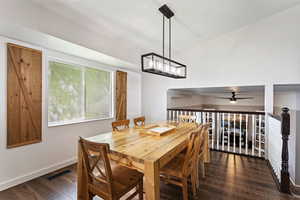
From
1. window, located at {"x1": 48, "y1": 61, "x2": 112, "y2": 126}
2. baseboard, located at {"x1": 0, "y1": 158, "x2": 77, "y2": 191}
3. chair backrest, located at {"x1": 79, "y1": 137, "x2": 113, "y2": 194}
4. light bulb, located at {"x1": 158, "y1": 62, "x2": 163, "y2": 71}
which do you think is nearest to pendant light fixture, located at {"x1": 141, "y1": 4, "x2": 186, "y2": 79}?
light bulb, located at {"x1": 158, "y1": 62, "x2": 163, "y2": 71}

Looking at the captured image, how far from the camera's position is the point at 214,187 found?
2197mm

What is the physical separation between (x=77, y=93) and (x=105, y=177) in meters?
2.39

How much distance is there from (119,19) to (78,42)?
816 mm

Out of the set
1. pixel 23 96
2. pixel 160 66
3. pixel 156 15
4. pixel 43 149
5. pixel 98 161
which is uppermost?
pixel 156 15

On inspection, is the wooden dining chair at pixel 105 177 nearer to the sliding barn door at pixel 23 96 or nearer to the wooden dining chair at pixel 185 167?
the wooden dining chair at pixel 185 167

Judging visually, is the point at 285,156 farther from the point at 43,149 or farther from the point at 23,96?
the point at 23,96

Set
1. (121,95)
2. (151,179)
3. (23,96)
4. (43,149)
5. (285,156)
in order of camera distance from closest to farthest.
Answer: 1. (151,179)
2. (285,156)
3. (23,96)
4. (43,149)
5. (121,95)

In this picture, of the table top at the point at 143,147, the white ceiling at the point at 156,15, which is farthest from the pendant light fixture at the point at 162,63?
the table top at the point at 143,147

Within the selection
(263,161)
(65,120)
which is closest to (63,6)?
(65,120)

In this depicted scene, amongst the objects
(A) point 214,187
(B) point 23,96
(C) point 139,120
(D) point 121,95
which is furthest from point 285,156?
(B) point 23,96

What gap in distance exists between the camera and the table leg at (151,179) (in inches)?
51.6

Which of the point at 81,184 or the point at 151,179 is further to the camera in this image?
the point at 81,184

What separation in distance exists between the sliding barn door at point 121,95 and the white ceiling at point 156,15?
41.1 inches

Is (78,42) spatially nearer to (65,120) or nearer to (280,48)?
(65,120)
